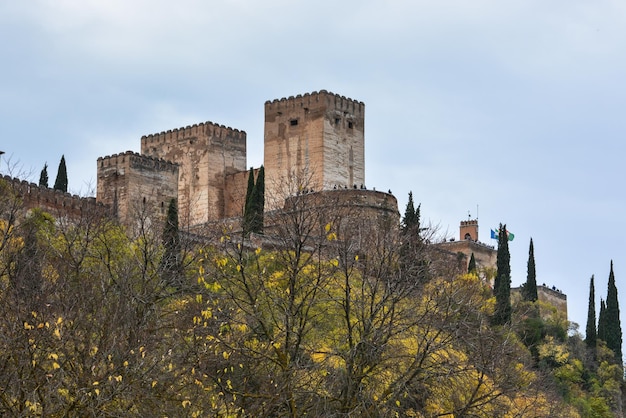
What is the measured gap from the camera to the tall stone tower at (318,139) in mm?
71125

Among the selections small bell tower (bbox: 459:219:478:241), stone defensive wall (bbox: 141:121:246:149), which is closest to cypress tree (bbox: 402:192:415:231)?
stone defensive wall (bbox: 141:121:246:149)

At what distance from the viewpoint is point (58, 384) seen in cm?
1814

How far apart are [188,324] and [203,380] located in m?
3.92

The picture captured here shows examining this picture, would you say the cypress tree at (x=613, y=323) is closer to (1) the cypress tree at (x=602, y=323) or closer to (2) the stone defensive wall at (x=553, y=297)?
(1) the cypress tree at (x=602, y=323)

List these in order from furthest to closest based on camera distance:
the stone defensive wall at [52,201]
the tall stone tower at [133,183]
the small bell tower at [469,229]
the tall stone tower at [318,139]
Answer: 1. the small bell tower at [469,229]
2. the tall stone tower at [318,139]
3. the tall stone tower at [133,183]
4. the stone defensive wall at [52,201]

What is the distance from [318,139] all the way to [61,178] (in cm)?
1576

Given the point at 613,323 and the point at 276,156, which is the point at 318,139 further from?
the point at 613,323

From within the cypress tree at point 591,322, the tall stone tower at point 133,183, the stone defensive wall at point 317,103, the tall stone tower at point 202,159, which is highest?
the stone defensive wall at point 317,103

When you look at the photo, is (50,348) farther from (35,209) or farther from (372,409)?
(35,209)

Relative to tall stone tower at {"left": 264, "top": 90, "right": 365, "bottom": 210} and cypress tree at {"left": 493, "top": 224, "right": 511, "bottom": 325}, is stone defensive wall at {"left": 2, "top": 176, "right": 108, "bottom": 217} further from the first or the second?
cypress tree at {"left": 493, "top": 224, "right": 511, "bottom": 325}

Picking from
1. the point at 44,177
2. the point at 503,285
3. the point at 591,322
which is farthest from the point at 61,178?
the point at 591,322

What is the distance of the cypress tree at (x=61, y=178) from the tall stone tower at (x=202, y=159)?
848 cm

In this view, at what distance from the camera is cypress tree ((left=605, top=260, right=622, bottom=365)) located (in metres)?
77.6

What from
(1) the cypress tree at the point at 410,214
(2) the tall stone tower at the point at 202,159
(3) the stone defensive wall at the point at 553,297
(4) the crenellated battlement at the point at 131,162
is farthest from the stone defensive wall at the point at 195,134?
(3) the stone defensive wall at the point at 553,297
